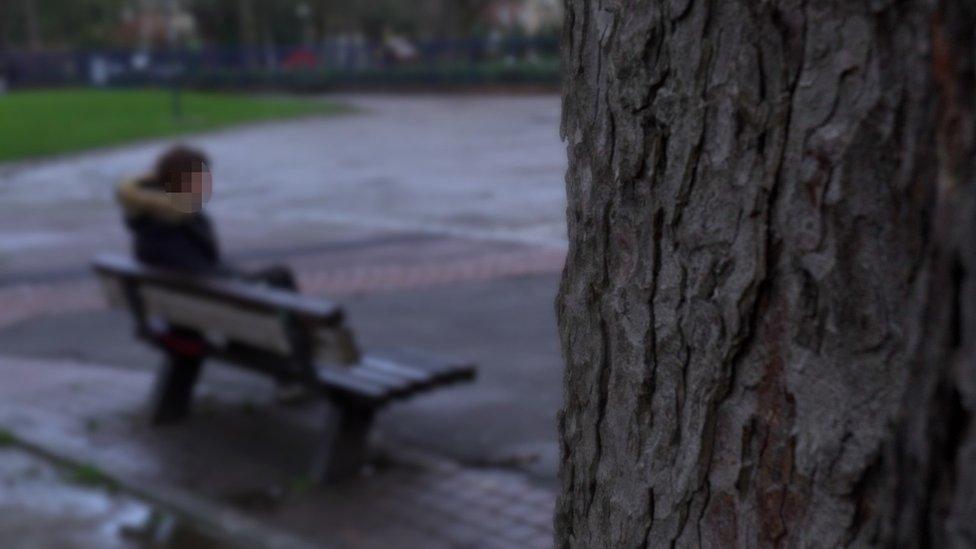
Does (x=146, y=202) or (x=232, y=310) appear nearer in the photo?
(x=232, y=310)

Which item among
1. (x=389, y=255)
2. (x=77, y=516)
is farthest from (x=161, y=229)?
(x=389, y=255)

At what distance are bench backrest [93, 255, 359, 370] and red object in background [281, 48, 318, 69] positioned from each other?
139 feet

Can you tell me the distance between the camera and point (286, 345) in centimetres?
564

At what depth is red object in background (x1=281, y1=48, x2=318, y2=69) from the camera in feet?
159

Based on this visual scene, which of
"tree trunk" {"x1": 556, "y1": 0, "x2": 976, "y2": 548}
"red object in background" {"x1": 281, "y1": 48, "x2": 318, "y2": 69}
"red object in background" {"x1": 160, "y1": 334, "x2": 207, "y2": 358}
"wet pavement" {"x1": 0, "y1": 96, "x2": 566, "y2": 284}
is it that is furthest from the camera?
"red object in background" {"x1": 281, "y1": 48, "x2": 318, "y2": 69}

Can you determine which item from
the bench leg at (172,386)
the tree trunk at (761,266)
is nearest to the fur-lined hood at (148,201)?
the bench leg at (172,386)

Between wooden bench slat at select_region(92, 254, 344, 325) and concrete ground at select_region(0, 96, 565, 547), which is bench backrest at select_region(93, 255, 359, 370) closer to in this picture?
wooden bench slat at select_region(92, 254, 344, 325)

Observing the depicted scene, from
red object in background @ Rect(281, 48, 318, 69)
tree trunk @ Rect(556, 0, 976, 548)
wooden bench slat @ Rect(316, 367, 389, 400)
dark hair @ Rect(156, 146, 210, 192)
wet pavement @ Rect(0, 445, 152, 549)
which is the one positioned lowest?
red object in background @ Rect(281, 48, 318, 69)

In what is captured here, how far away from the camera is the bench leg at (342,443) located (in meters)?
5.81

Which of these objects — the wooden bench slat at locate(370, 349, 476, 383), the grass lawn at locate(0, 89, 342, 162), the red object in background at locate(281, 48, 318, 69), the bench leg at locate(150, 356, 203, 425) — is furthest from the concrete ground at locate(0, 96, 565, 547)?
the red object in background at locate(281, 48, 318, 69)

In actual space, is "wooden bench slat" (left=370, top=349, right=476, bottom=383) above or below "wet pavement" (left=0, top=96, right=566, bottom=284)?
above

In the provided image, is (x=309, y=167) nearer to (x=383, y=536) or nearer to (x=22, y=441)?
(x=22, y=441)

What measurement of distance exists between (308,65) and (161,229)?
139 ft

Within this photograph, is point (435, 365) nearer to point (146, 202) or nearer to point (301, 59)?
point (146, 202)
